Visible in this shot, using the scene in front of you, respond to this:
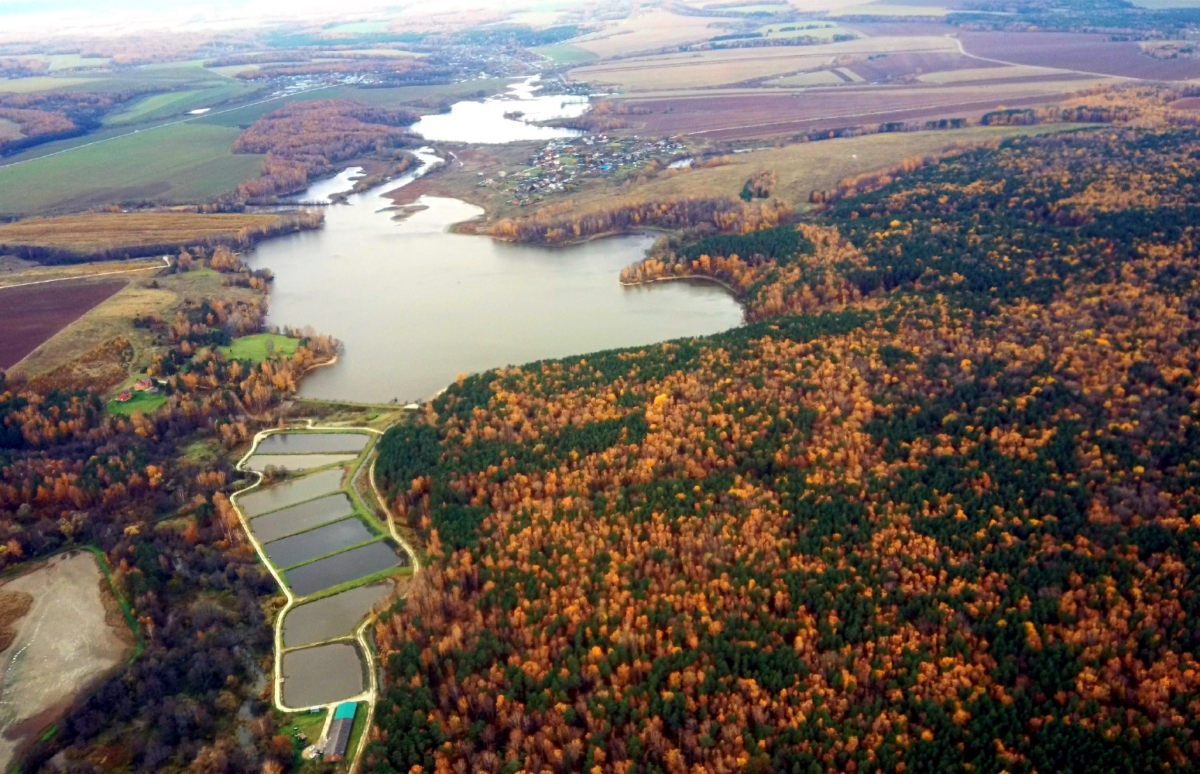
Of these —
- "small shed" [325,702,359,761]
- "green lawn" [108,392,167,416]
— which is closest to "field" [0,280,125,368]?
"green lawn" [108,392,167,416]

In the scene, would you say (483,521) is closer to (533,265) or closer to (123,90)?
(533,265)

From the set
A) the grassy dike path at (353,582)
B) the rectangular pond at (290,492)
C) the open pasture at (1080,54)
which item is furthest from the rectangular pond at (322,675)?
the open pasture at (1080,54)

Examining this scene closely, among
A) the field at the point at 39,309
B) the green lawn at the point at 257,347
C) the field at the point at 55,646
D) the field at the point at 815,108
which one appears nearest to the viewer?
the field at the point at 55,646

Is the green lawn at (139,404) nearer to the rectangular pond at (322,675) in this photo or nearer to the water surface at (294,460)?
the water surface at (294,460)

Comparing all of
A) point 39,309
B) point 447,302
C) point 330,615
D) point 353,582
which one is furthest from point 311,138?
point 330,615

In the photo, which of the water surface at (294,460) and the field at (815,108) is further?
the field at (815,108)

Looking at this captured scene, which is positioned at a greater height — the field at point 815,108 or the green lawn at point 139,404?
the field at point 815,108
